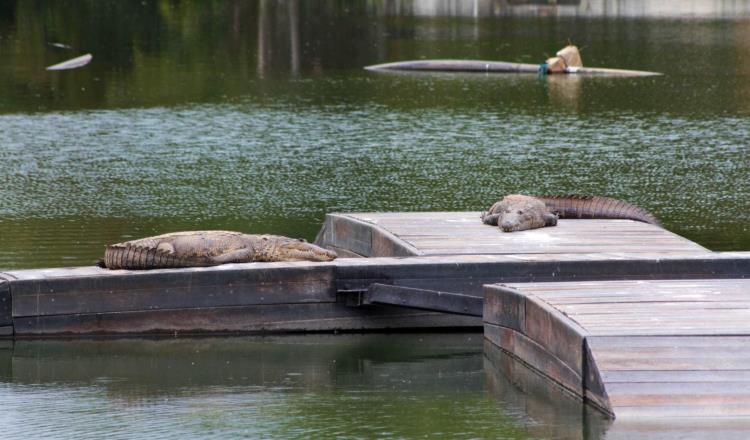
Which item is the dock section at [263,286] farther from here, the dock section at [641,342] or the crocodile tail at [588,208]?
the crocodile tail at [588,208]

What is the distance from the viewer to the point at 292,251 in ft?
36.7

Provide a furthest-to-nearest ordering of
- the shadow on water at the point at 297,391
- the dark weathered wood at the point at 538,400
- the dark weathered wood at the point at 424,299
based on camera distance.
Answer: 1. the dark weathered wood at the point at 424,299
2. the shadow on water at the point at 297,391
3. the dark weathered wood at the point at 538,400

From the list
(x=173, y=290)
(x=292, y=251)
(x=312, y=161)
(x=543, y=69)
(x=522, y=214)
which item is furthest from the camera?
(x=543, y=69)

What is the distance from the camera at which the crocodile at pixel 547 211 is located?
12492mm

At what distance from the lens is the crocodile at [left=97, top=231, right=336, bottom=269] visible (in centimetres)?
1084

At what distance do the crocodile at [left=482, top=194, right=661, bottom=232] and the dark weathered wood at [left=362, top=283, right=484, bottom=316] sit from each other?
1.66 meters

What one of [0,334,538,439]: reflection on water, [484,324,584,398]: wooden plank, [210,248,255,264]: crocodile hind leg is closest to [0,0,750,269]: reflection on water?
[210,248,255,264]: crocodile hind leg

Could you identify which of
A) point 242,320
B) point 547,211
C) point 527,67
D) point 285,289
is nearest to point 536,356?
point 285,289

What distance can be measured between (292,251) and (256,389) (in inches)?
68.9

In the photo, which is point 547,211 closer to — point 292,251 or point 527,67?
point 292,251

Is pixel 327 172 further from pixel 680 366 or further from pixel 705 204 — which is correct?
pixel 680 366

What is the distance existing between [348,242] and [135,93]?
65.6ft

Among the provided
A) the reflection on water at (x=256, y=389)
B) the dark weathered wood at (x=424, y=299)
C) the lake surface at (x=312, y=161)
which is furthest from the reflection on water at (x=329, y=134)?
the dark weathered wood at (x=424, y=299)

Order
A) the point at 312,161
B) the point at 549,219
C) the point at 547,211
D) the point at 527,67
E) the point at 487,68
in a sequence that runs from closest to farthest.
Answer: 1. the point at 549,219
2. the point at 547,211
3. the point at 312,161
4. the point at 487,68
5. the point at 527,67
